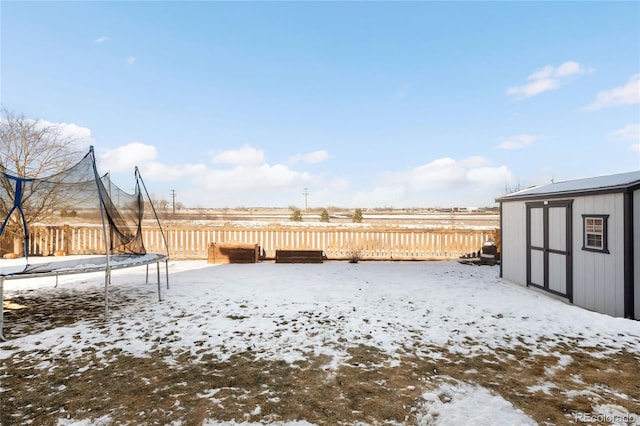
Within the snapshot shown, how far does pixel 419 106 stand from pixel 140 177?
21228 mm

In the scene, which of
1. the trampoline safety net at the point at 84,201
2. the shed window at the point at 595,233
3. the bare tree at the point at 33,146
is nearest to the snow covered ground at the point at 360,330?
the shed window at the point at 595,233

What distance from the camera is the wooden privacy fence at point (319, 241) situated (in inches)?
437

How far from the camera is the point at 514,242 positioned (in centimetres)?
745

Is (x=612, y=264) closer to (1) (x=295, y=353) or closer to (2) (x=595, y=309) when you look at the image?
(2) (x=595, y=309)

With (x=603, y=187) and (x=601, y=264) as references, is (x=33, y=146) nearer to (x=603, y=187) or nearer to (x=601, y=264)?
(x=603, y=187)

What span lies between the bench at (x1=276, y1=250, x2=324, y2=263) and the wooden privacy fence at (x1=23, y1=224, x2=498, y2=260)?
34.3 inches

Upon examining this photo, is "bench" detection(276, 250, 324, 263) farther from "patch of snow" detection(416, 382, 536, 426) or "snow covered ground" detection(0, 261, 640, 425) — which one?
"patch of snow" detection(416, 382, 536, 426)

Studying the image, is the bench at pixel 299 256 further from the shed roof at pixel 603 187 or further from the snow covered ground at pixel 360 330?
the shed roof at pixel 603 187

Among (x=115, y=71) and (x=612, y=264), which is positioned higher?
(x=115, y=71)

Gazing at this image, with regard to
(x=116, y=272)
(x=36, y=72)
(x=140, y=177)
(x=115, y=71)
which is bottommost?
(x=116, y=272)

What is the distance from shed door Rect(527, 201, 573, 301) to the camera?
5691mm

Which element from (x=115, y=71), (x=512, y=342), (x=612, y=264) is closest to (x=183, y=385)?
(x=512, y=342)

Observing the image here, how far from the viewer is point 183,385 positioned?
105 inches

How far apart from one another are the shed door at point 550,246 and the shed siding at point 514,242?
0.69ft
